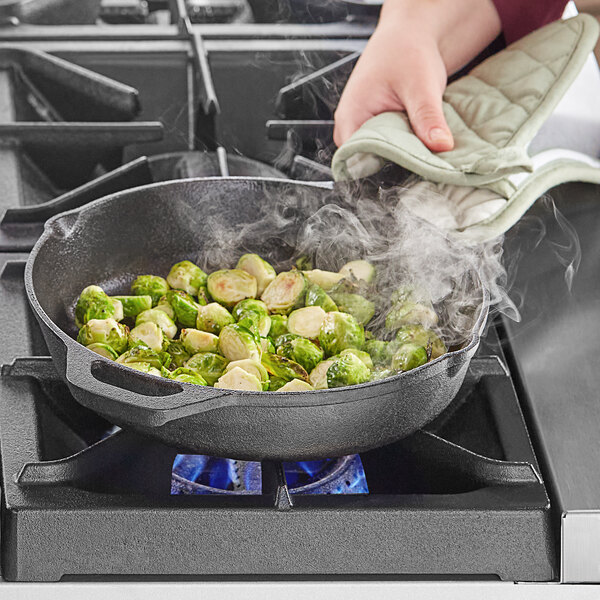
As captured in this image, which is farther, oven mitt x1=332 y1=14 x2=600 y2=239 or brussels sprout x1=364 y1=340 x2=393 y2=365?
oven mitt x1=332 y1=14 x2=600 y2=239

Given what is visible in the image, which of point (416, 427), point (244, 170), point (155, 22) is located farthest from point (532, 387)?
point (155, 22)

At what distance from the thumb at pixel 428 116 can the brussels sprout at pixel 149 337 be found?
51cm

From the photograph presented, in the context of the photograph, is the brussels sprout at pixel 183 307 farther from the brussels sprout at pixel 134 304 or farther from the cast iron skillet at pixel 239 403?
the cast iron skillet at pixel 239 403

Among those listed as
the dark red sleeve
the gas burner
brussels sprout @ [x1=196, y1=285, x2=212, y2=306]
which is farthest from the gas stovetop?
the dark red sleeve

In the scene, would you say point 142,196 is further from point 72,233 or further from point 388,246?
point 388,246

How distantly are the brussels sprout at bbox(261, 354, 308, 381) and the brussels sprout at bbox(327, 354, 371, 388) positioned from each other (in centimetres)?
5

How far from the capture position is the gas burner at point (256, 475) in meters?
0.98

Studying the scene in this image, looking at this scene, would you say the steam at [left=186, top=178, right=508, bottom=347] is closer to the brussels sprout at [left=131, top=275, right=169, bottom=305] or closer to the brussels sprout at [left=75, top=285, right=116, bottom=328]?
the brussels sprout at [left=131, top=275, right=169, bottom=305]

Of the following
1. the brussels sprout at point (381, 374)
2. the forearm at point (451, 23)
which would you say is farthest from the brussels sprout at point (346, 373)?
the forearm at point (451, 23)

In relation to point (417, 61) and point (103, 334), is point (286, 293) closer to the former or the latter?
point (103, 334)

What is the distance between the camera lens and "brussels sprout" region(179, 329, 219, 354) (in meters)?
1.01

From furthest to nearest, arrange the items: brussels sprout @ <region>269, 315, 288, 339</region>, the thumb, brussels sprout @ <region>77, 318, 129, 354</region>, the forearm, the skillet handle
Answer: the forearm < the thumb < brussels sprout @ <region>269, 315, 288, 339</region> < brussels sprout @ <region>77, 318, 129, 354</region> < the skillet handle

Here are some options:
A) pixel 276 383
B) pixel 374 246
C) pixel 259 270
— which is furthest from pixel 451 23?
pixel 276 383

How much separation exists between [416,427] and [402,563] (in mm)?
138
